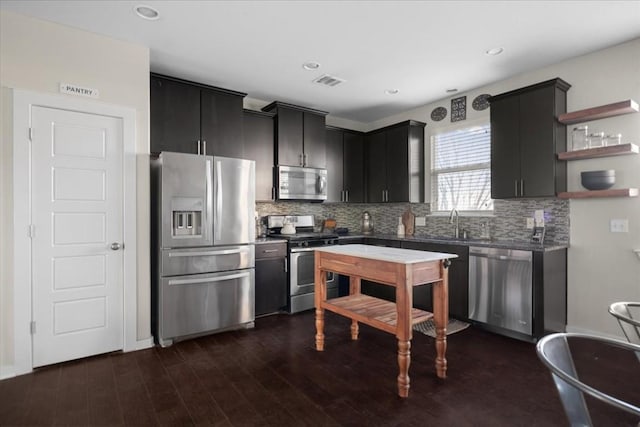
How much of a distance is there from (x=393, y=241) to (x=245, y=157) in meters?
2.22

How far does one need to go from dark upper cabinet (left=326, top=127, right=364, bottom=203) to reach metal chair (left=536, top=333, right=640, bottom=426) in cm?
408

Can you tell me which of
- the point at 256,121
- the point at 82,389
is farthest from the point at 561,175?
the point at 82,389

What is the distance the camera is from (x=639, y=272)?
119 inches

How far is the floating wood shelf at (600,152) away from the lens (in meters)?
2.95

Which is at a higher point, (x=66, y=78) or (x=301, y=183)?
(x=66, y=78)

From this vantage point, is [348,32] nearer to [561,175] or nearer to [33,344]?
[561,175]

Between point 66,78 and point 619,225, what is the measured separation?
16.4 feet

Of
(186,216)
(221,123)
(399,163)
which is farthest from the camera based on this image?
(399,163)

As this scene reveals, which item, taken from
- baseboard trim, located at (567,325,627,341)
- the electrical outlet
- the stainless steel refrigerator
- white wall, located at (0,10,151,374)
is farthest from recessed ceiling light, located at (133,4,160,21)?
baseboard trim, located at (567,325,627,341)

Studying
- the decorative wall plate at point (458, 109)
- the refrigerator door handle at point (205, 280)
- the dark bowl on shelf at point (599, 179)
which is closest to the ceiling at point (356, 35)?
the decorative wall plate at point (458, 109)

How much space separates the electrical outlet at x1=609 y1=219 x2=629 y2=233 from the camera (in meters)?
3.10

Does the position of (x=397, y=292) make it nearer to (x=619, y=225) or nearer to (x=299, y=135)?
(x=619, y=225)

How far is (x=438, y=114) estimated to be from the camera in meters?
4.81

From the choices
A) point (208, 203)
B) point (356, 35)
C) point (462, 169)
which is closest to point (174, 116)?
point (208, 203)
